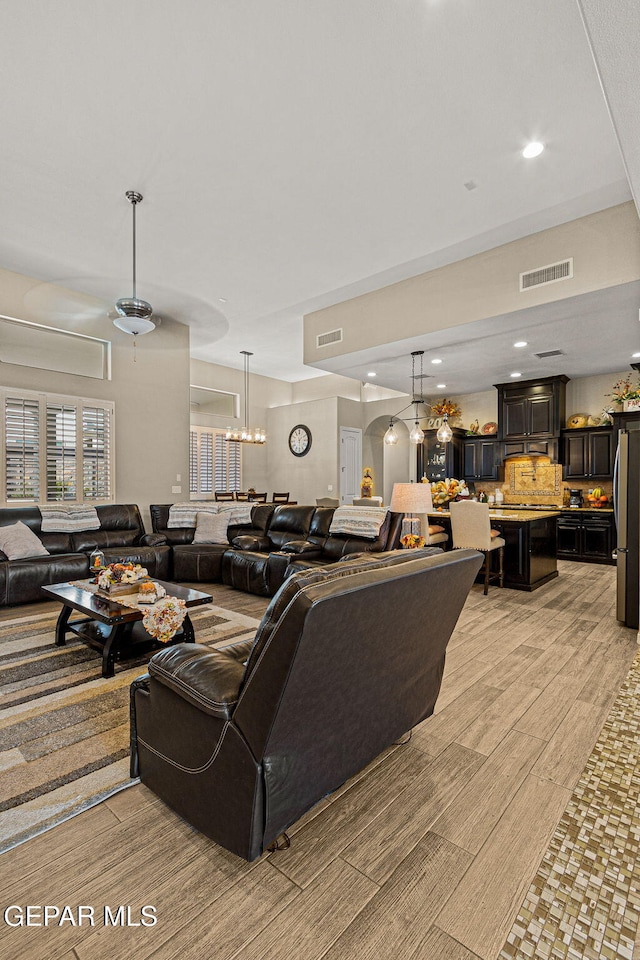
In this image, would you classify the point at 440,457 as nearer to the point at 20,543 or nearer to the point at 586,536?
the point at 586,536

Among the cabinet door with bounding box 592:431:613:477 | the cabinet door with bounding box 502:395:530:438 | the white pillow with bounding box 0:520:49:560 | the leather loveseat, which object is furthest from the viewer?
the cabinet door with bounding box 502:395:530:438

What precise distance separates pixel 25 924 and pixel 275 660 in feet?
3.58

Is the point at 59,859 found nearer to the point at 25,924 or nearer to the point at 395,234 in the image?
the point at 25,924

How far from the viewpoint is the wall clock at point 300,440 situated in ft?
34.1

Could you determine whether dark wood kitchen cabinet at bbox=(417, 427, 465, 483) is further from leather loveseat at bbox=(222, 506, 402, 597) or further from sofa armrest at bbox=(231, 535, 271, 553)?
sofa armrest at bbox=(231, 535, 271, 553)

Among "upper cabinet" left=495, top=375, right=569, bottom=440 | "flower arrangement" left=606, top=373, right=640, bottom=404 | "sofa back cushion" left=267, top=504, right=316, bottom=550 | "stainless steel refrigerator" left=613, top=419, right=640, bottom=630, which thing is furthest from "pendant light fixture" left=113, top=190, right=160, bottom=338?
"flower arrangement" left=606, top=373, right=640, bottom=404

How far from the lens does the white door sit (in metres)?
10.2

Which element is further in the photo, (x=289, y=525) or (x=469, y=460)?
(x=469, y=460)

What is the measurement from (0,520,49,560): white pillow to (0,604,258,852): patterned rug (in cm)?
121

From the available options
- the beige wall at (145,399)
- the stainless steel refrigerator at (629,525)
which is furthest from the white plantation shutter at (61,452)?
the stainless steel refrigerator at (629,525)

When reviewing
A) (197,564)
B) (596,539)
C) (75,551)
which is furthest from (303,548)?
(596,539)

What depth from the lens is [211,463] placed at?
9.95 meters

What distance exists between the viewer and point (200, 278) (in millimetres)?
5695

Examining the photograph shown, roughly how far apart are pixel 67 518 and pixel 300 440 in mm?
5871
